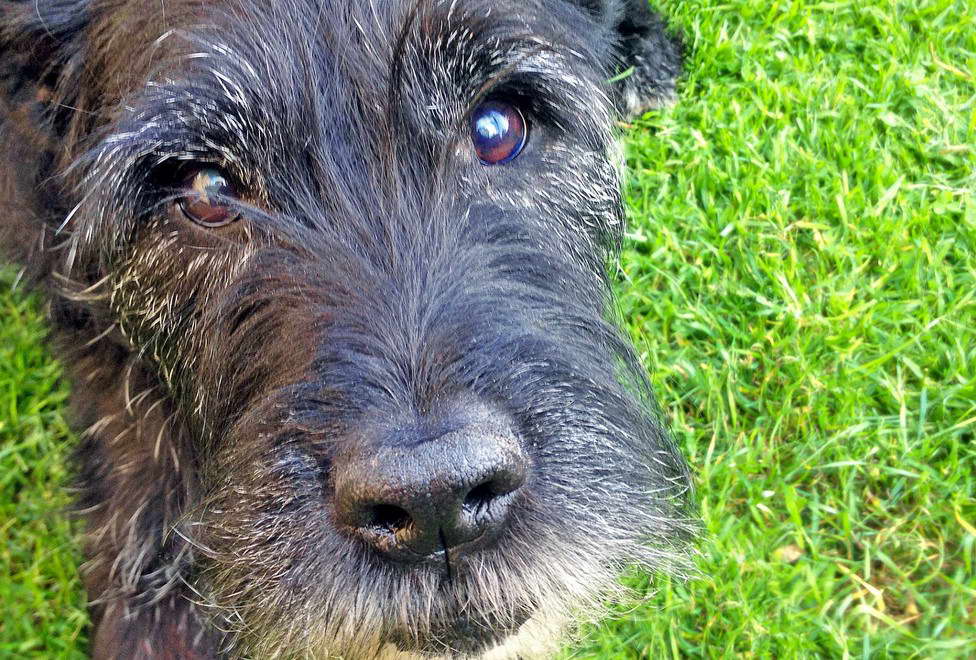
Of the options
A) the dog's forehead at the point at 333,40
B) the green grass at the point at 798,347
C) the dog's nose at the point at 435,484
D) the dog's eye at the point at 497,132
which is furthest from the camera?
the green grass at the point at 798,347

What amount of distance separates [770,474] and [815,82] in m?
2.21

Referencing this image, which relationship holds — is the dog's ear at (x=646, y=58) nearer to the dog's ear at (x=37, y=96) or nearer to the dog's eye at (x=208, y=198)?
the dog's eye at (x=208, y=198)

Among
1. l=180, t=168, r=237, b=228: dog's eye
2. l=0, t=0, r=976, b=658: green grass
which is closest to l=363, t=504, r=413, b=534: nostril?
l=180, t=168, r=237, b=228: dog's eye

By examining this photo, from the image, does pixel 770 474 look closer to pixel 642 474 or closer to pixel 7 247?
pixel 642 474

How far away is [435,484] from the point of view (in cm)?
195

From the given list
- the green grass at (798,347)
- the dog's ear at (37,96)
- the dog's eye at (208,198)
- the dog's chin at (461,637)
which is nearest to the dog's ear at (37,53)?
the dog's ear at (37,96)

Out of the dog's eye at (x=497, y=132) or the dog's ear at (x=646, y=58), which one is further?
the dog's ear at (x=646, y=58)

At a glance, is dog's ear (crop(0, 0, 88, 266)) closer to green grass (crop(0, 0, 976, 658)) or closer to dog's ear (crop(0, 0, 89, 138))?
dog's ear (crop(0, 0, 89, 138))

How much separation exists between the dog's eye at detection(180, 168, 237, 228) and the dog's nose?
96 centimetres

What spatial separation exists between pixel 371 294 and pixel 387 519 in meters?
0.64

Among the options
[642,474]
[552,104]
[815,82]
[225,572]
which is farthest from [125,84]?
[815,82]

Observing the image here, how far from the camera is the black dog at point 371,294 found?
2.16 m

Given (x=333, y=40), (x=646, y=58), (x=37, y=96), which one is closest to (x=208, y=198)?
(x=333, y=40)

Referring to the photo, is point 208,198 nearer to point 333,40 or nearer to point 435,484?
point 333,40
